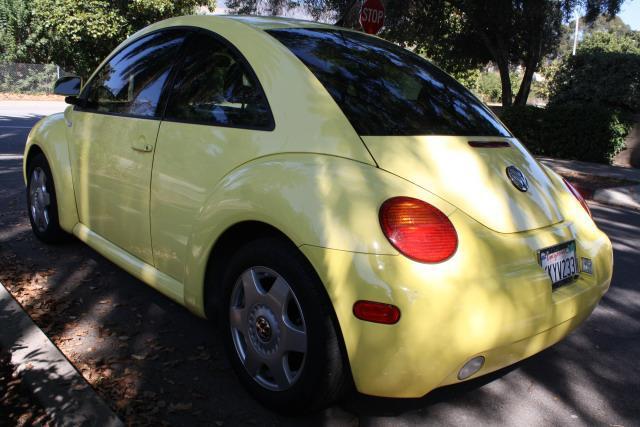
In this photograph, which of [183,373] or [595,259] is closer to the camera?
[595,259]

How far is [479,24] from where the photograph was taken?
1608 centimetres

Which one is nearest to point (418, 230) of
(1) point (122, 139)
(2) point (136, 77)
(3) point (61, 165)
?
(1) point (122, 139)

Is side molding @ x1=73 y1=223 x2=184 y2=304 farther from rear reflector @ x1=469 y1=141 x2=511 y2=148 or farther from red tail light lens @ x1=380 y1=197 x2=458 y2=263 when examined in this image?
rear reflector @ x1=469 y1=141 x2=511 y2=148

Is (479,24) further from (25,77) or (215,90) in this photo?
(25,77)

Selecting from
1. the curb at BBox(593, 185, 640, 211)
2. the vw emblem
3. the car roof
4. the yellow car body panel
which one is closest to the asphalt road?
the yellow car body panel

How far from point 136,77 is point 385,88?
1585mm

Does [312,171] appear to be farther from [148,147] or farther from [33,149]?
[33,149]

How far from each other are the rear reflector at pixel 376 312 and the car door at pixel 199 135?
832 mm

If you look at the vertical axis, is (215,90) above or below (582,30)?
below

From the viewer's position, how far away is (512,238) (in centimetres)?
228

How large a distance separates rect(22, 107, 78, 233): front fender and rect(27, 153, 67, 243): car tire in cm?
13

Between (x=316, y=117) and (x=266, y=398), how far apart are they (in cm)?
122

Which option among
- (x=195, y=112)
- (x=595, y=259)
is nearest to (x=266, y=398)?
(x=195, y=112)

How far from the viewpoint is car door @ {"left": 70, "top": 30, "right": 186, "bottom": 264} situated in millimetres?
3129
